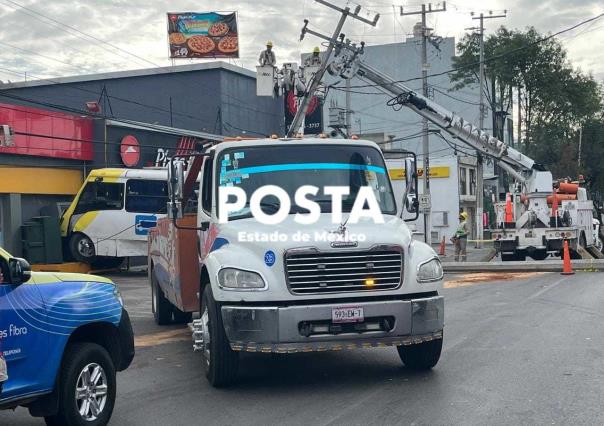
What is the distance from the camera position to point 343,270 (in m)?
8.07

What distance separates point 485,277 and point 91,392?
16743 millimetres

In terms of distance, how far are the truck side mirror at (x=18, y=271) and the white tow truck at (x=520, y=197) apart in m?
22.5

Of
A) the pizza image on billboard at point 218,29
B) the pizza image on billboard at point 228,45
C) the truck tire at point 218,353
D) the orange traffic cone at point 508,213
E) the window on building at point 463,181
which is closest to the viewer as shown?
the truck tire at point 218,353

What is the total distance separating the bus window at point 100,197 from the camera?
2545 cm

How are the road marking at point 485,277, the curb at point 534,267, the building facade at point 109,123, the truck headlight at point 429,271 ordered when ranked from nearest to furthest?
the truck headlight at point 429,271
the road marking at point 485,277
the curb at point 534,267
the building facade at point 109,123

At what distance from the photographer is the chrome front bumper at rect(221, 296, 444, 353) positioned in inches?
309

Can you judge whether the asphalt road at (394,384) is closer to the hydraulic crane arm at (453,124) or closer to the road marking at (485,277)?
the road marking at (485,277)

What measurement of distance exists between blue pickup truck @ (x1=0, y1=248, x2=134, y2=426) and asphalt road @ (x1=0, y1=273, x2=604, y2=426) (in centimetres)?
61

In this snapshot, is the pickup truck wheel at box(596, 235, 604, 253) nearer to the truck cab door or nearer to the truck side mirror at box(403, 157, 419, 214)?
the truck side mirror at box(403, 157, 419, 214)

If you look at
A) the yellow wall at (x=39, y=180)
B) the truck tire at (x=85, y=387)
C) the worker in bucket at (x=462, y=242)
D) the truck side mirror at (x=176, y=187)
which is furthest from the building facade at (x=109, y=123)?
the worker in bucket at (x=462, y=242)

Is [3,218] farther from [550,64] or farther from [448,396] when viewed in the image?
Result: [550,64]

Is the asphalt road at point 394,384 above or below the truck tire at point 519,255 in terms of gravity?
below

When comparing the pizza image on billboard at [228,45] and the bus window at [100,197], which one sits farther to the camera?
the pizza image on billboard at [228,45]

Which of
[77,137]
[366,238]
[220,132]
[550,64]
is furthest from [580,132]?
[366,238]
